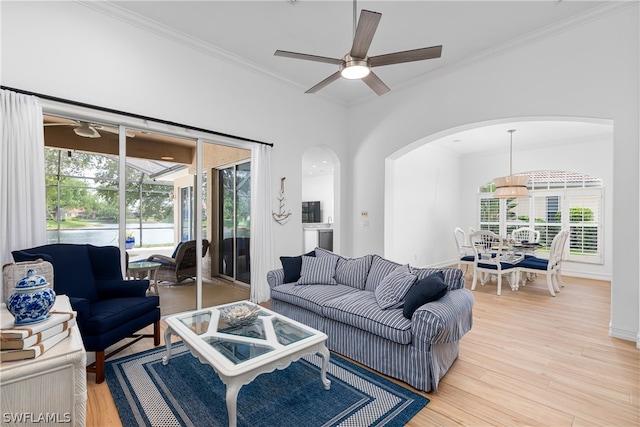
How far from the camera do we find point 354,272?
3.42 meters

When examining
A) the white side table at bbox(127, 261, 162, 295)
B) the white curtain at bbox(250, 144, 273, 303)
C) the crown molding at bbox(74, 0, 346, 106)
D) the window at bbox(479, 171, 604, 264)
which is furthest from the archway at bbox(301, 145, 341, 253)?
the window at bbox(479, 171, 604, 264)

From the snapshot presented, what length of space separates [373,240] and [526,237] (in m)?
4.57

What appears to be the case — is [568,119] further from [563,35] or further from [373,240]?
[373,240]

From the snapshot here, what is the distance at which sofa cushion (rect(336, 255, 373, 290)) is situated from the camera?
3338 millimetres

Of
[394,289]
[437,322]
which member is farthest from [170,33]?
[437,322]

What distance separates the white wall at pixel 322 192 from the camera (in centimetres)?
1111

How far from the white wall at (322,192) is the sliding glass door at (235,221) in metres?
6.55

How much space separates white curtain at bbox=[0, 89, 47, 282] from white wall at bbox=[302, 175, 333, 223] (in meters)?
8.85

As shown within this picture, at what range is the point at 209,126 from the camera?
3.92 metres

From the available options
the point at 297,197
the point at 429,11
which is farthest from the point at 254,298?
the point at 429,11

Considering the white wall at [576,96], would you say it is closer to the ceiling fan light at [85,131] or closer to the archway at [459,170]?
the archway at [459,170]

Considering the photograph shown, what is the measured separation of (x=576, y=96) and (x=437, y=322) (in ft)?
10.5

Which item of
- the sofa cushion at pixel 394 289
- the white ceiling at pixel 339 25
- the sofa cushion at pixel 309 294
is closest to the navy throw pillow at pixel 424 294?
the sofa cushion at pixel 394 289

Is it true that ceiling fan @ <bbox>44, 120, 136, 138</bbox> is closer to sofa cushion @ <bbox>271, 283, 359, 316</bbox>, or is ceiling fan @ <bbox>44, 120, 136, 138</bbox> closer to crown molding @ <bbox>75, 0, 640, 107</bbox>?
crown molding @ <bbox>75, 0, 640, 107</bbox>
